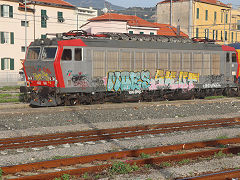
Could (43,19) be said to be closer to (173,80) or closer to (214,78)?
(214,78)

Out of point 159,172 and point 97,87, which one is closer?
point 159,172

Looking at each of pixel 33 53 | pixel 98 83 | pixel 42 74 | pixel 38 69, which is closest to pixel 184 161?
pixel 98 83

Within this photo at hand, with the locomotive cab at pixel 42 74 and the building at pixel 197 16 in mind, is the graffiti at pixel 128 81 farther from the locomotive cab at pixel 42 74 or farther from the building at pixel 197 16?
the building at pixel 197 16

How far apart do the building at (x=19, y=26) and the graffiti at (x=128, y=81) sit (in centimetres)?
3008

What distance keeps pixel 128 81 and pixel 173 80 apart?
12.0ft

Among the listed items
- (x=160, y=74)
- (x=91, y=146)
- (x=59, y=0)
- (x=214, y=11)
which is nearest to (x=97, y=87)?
(x=160, y=74)

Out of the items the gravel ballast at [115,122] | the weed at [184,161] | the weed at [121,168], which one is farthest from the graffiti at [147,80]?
the weed at [121,168]

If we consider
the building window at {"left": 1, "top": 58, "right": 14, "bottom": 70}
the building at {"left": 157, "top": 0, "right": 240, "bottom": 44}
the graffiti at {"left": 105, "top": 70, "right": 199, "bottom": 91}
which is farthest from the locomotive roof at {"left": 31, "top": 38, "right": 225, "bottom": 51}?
the building at {"left": 157, "top": 0, "right": 240, "bottom": 44}

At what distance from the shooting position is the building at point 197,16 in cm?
6838

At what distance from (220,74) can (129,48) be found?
328 inches

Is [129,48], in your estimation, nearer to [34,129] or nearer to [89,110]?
[89,110]

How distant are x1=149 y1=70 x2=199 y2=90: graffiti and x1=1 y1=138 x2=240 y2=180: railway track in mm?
12418

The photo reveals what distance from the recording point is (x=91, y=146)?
11.1 metres

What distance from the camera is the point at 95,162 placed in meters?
9.21
